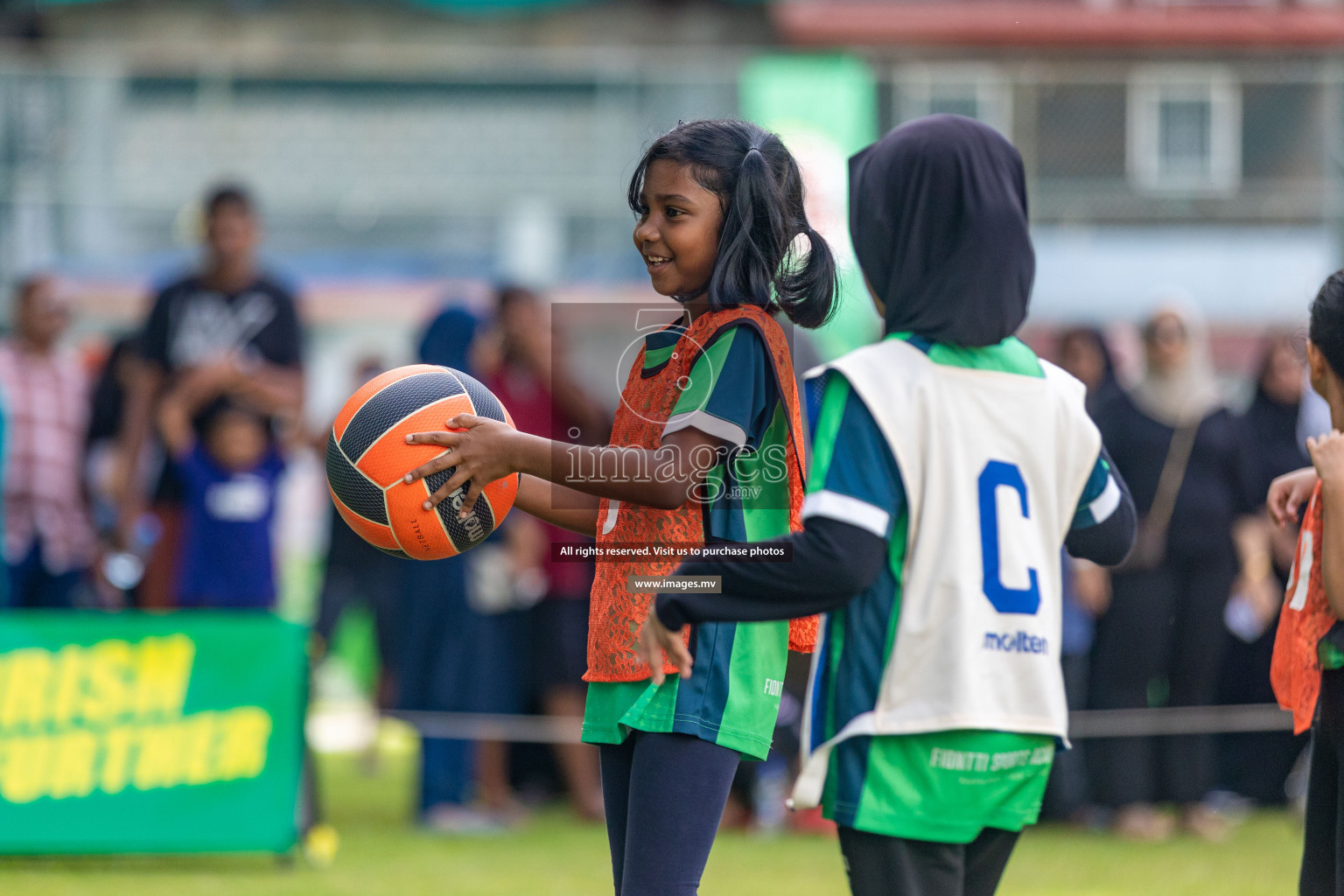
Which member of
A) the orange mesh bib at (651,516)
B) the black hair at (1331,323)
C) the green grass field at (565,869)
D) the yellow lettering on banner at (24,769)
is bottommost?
the green grass field at (565,869)

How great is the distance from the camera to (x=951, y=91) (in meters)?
11.6

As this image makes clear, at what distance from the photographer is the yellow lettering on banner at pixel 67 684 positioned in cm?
584

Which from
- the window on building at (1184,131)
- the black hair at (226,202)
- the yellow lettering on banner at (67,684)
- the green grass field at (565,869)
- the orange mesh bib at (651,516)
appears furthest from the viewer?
the window on building at (1184,131)

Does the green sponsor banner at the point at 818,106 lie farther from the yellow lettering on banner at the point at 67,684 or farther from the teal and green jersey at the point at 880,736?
the teal and green jersey at the point at 880,736

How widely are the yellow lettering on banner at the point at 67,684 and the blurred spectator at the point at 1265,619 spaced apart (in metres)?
5.37

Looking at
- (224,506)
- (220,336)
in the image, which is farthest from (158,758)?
(220,336)

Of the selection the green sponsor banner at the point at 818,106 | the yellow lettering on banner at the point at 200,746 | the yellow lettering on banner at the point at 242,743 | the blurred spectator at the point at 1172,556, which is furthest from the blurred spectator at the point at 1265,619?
the yellow lettering on banner at the point at 200,746

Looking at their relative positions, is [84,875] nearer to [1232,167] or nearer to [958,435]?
[958,435]

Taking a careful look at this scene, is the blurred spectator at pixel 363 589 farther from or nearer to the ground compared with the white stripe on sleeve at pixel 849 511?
nearer to the ground

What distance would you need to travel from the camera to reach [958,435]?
246 centimetres

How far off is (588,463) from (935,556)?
61 centimetres

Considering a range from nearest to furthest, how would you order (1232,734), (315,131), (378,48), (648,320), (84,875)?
(648,320)
(84,875)
(1232,734)
(315,131)
(378,48)

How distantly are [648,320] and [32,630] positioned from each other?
386 centimetres

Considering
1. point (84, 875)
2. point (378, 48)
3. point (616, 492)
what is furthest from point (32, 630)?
point (378, 48)
